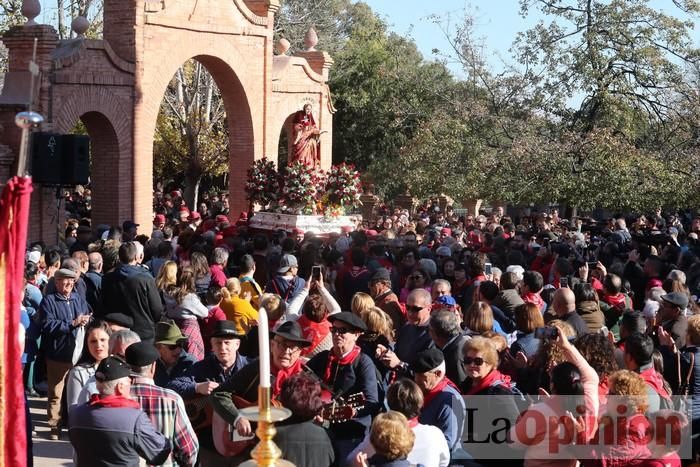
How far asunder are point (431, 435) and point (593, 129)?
64.0ft

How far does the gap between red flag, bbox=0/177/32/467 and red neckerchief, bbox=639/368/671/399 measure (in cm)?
439

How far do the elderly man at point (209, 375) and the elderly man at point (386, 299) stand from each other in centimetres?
306

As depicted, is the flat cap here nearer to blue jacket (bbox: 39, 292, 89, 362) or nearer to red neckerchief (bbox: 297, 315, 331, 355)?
blue jacket (bbox: 39, 292, 89, 362)

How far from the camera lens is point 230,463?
6816mm

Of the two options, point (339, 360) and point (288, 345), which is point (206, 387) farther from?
point (339, 360)

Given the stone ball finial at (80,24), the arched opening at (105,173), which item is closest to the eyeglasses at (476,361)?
the stone ball finial at (80,24)

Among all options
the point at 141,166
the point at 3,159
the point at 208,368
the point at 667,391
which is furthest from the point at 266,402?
the point at 141,166

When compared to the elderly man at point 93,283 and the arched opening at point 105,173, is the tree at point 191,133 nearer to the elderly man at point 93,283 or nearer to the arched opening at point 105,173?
the arched opening at point 105,173

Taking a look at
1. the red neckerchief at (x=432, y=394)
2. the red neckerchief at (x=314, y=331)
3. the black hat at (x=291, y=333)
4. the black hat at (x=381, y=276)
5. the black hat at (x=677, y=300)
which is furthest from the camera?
the black hat at (x=381, y=276)

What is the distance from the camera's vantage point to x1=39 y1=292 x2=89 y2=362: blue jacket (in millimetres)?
10500

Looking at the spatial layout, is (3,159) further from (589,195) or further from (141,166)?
(589,195)

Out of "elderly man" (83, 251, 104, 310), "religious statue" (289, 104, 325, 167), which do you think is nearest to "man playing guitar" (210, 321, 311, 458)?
"elderly man" (83, 251, 104, 310)

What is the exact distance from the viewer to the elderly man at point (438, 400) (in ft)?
21.6

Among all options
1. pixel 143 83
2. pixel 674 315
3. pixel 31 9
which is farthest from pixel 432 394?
pixel 143 83
